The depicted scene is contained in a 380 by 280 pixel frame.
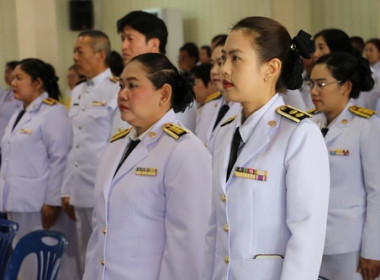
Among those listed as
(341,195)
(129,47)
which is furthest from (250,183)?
(129,47)

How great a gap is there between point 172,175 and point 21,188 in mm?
2165

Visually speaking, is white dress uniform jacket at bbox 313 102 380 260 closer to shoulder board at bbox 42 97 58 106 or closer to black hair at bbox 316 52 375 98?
black hair at bbox 316 52 375 98

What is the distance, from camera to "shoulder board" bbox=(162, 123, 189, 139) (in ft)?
8.15

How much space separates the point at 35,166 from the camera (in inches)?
170

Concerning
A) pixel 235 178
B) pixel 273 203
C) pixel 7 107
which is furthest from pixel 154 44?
pixel 7 107

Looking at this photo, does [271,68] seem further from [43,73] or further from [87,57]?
[43,73]

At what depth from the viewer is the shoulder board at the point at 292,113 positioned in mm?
1972

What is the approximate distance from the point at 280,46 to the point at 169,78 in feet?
2.29

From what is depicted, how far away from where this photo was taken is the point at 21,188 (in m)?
4.31

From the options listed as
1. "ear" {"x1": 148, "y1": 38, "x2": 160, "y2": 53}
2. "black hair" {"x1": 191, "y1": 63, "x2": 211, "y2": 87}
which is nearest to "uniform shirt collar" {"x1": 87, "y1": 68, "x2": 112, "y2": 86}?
"ear" {"x1": 148, "y1": 38, "x2": 160, "y2": 53}

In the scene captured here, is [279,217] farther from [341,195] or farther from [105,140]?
[105,140]

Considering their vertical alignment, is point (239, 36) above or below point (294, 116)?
above

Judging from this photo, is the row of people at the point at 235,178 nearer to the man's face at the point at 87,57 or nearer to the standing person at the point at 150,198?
the standing person at the point at 150,198

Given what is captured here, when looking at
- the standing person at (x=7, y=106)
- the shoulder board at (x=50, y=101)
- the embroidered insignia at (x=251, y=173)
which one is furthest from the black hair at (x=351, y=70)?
the standing person at (x=7, y=106)
